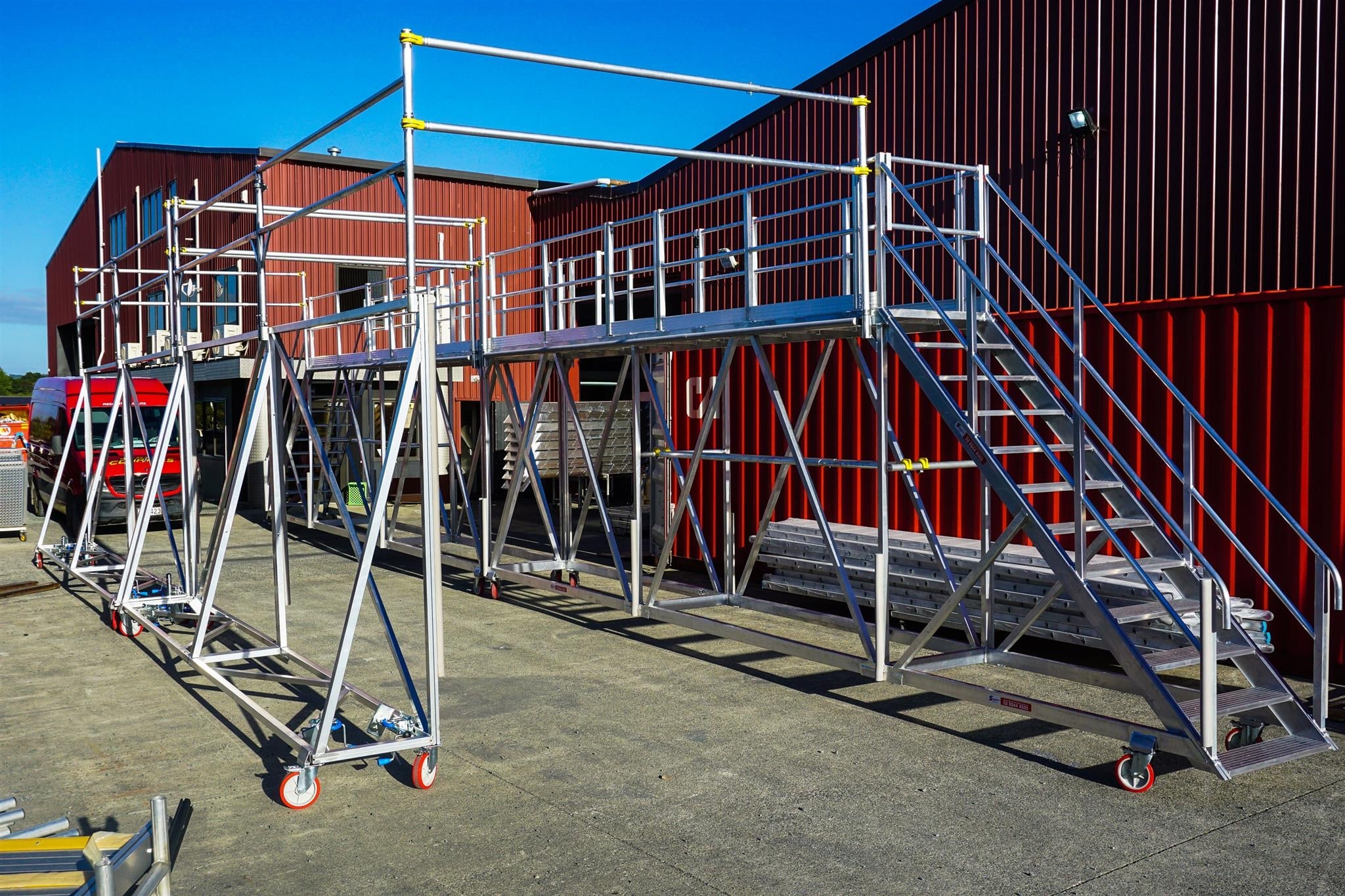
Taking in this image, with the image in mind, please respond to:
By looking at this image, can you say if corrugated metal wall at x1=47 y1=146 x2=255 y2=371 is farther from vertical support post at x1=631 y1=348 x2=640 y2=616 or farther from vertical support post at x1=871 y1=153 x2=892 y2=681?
vertical support post at x1=871 y1=153 x2=892 y2=681

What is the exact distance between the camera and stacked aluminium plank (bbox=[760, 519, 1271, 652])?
348 inches

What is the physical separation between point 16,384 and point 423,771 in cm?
10157

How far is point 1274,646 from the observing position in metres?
9.23

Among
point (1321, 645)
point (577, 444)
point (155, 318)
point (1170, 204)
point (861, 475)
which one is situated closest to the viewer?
point (1321, 645)

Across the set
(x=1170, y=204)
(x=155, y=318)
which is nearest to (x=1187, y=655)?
(x=1170, y=204)

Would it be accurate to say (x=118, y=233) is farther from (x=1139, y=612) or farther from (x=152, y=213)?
(x=1139, y=612)

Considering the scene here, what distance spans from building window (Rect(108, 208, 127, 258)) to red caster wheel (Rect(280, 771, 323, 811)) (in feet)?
85.6

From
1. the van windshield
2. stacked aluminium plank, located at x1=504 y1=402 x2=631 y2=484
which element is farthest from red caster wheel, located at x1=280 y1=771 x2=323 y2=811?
the van windshield

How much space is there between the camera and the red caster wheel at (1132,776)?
639cm

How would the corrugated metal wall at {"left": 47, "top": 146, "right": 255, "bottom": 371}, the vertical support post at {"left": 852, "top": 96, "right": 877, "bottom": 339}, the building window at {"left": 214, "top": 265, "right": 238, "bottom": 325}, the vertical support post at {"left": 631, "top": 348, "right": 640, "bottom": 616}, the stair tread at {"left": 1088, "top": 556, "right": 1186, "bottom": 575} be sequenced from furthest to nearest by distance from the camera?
the corrugated metal wall at {"left": 47, "top": 146, "right": 255, "bottom": 371}
the building window at {"left": 214, "top": 265, "right": 238, "bottom": 325}
the vertical support post at {"left": 631, "top": 348, "right": 640, "bottom": 616}
the vertical support post at {"left": 852, "top": 96, "right": 877, "bottom": 339}
the stair tread at {"left": 1088, "top": 556, "right": 1186, "bottom": 575}

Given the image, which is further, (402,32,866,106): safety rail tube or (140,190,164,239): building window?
(140,190,164,239): building window

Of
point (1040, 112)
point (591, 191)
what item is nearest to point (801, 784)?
point (1040, 112)

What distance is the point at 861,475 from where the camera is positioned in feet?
41.5

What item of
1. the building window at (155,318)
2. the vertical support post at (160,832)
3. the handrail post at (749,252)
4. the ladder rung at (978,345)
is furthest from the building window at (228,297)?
the vertical support post at (160,832)
